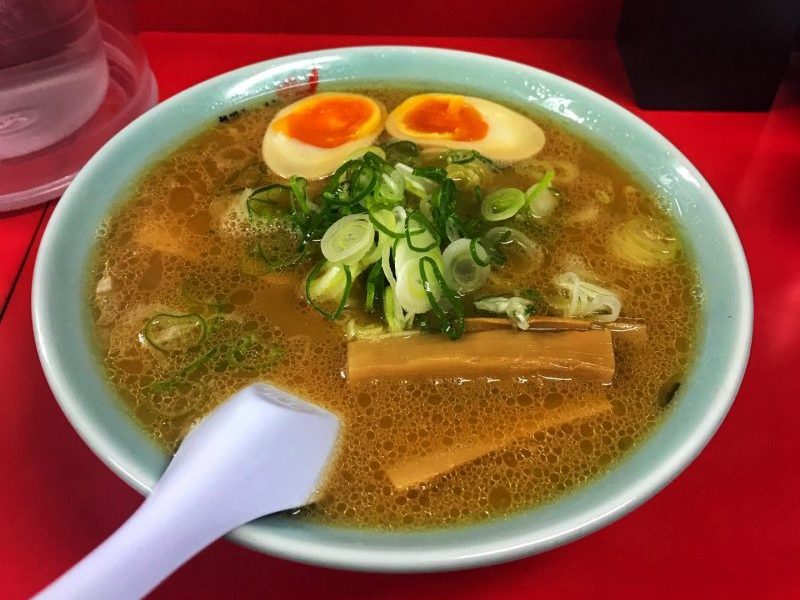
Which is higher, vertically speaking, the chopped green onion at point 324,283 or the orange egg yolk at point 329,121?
the orange egg yolk at point 329,121

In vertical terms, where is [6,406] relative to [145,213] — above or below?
below

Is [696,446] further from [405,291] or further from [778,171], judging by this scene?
[778,171]

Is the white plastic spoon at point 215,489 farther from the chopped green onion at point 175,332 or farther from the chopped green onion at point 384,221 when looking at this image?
the chopped green onion at point 384,221

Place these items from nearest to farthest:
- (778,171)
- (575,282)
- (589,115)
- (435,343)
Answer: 1. (435,343)
2. (575,282)
3. (589,115)
4. (778,171)

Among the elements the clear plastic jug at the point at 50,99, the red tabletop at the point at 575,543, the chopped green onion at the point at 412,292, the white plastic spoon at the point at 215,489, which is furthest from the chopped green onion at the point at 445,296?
the clear plastic jug at the point at 50,99

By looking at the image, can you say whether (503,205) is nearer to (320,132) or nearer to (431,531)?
(320,132)

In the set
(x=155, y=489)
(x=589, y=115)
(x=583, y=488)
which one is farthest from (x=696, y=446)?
(x=589, y=115)

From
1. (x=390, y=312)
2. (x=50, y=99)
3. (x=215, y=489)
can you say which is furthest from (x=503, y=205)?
(x=50, y=99)
